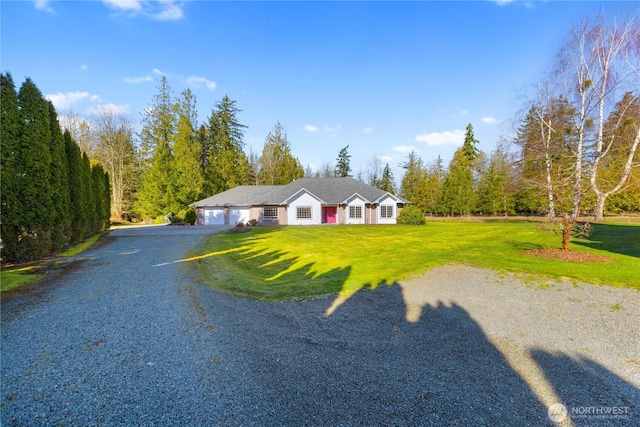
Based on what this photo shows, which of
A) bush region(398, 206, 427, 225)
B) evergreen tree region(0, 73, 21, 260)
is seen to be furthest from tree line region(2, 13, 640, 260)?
bush region(398, 206, 427, 225)

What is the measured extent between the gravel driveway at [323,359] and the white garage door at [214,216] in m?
23.5

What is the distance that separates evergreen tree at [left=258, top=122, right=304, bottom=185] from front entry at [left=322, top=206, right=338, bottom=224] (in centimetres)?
1500

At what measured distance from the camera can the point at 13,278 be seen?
7.25m

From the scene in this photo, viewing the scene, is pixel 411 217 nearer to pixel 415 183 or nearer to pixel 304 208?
pixel 304 208

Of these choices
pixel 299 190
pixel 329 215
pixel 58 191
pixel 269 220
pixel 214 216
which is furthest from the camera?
pixel 329 215

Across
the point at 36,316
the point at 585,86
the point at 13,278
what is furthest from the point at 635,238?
the point at 13,278

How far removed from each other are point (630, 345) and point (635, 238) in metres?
15.2

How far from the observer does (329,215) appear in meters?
30.4

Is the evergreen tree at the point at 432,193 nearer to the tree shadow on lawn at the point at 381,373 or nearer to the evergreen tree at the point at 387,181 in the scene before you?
the evergreen tree at the point at 387,181

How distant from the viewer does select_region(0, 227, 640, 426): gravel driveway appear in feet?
8.86

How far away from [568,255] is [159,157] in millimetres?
35578

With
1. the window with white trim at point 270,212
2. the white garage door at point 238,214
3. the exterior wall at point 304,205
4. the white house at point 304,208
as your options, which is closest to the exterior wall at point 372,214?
the white house at point 304,208

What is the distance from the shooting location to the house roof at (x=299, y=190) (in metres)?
29.0

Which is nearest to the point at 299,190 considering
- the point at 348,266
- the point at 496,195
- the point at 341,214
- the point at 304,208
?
the point at 304,208
